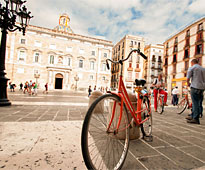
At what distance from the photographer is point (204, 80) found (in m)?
3.83

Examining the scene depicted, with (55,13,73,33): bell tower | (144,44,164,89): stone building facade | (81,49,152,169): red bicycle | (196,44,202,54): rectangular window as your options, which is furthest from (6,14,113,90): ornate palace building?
(81,49,152,169): red bicycle

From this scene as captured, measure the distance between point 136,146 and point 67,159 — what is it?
110 centimetres

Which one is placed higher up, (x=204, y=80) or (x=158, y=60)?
(x=158, y=60)

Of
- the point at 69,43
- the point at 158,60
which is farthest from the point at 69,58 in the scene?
the point at 158,60

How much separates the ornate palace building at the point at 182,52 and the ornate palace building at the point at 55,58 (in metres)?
16.7

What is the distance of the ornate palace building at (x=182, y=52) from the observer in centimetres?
2441

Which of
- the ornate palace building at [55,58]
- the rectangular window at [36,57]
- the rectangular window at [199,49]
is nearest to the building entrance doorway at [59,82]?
the ornate palace building at [55,58]

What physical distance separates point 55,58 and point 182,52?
105ft

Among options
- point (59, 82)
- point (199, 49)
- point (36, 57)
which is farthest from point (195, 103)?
point (36, 57)

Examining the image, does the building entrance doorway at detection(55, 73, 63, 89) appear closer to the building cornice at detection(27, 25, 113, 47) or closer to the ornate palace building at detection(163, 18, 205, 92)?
the building cornice at detection(27, 25, 113, 47)

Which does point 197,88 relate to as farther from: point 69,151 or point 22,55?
point 22,55

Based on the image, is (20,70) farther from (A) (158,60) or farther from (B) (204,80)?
(A) (158,60)

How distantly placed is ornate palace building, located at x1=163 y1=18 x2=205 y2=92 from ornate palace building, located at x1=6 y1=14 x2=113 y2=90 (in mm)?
16744

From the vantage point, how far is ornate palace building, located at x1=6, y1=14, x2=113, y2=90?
2997 cm
